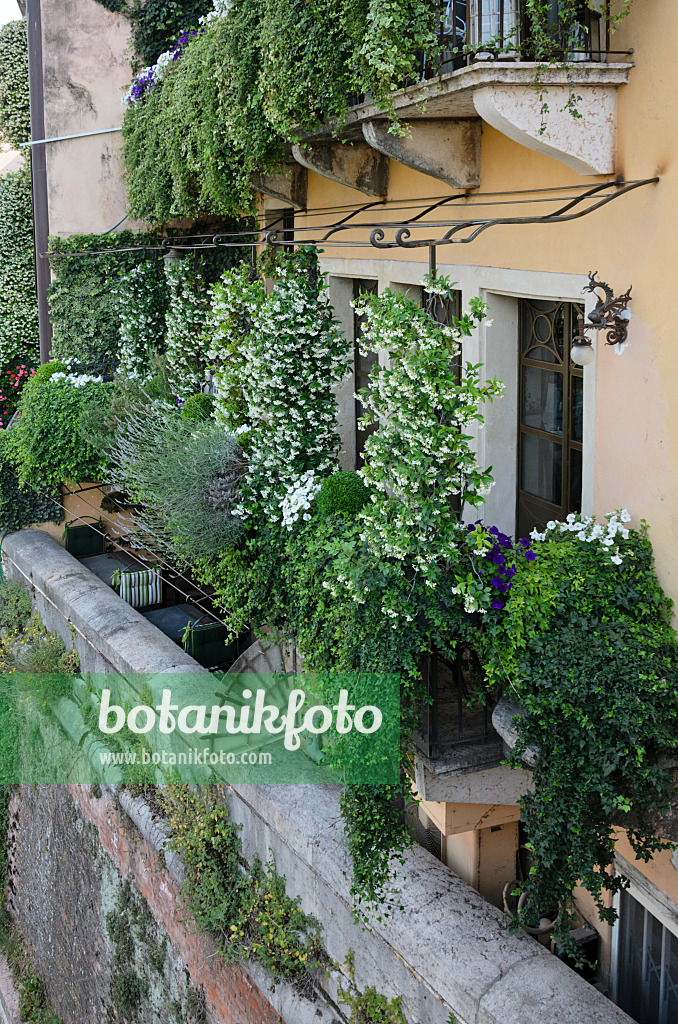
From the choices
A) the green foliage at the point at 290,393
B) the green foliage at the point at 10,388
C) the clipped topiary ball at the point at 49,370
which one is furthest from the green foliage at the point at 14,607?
the green foliage at the point at 290,393

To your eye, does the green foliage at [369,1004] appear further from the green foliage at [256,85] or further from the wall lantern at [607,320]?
the green foliage at [256,85]

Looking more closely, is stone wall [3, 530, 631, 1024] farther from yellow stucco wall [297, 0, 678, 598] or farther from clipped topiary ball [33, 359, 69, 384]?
clipped topiary ball [33, 359, 69, 384]

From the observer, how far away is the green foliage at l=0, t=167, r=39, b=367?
13836 millimetres

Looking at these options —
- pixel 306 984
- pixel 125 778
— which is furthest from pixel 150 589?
pixel 306 984

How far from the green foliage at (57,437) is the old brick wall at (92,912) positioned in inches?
139

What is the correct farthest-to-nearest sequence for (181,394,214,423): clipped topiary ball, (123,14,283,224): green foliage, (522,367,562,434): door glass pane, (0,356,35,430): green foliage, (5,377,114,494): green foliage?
(0,356,35,430): green foliage < (5,377,114,494): green foliage < (181,394,214,423): clipped topiary ball < (123,14,283,224): green foliage < (522,367,562,434): door glass pane

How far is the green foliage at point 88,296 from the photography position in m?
11.5

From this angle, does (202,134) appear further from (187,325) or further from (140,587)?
(140,587)

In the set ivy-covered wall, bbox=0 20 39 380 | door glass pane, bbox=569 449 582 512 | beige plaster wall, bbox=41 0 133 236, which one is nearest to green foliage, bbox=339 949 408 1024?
door glass pane, bbox=569 449 582 512

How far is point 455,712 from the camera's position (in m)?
5.46

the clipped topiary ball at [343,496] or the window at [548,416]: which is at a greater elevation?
the window at [548,416]

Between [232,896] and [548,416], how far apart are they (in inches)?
169

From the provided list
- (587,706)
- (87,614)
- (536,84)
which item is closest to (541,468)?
(587,706)

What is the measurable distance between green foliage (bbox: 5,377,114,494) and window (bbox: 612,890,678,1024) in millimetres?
6983
